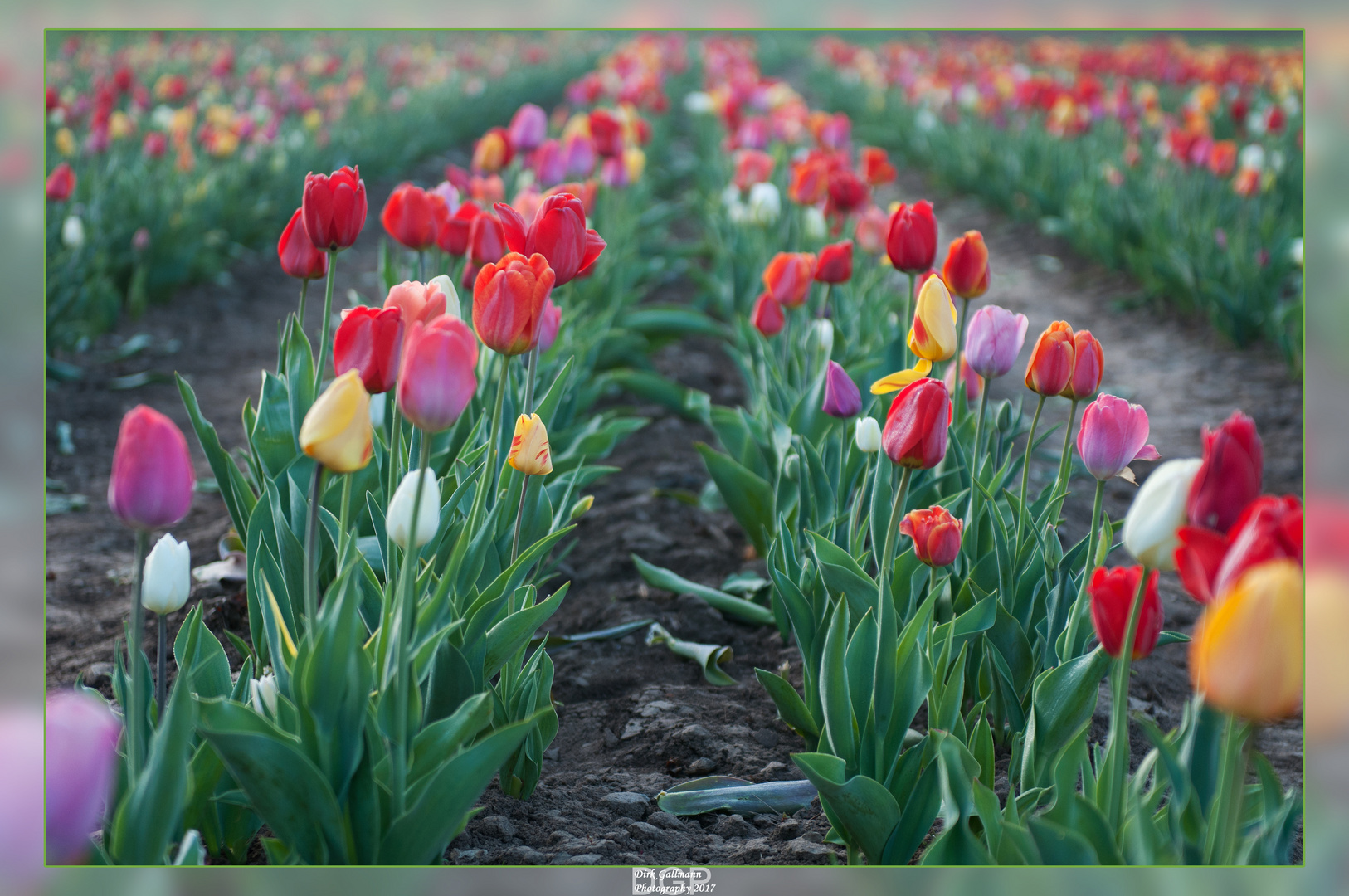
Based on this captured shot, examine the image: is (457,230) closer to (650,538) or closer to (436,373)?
(650,538)

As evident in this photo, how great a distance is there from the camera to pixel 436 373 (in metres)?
0.89

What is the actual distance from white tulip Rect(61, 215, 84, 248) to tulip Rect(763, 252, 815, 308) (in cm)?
202

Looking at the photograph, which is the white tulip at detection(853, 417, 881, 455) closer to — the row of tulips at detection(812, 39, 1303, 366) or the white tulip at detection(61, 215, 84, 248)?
the row of tulips at detection(812, 39, 1303, 366)

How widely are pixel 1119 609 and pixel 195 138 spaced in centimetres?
541

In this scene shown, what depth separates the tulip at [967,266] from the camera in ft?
5.35

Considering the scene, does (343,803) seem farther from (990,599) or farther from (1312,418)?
(1312,418)

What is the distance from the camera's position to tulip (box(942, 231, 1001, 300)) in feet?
5.35

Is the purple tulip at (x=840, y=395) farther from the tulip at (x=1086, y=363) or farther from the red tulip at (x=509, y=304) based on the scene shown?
the red tulip at (x=509, y=304)

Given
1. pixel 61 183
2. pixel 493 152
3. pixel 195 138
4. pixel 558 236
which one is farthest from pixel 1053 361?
pixel 195 138

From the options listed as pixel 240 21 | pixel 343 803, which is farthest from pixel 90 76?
pixel 343 803

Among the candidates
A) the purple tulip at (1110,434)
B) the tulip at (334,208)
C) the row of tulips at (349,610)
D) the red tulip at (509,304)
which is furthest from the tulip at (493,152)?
the purple tulip at (1110,434)

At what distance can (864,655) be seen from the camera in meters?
1.20

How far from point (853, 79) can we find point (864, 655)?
11.2 metres

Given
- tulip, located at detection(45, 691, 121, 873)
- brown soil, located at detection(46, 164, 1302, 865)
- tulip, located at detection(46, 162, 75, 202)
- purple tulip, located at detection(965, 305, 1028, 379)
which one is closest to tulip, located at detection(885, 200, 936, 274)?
purple tulip, located at detection(965, 305, 1028, 379)
